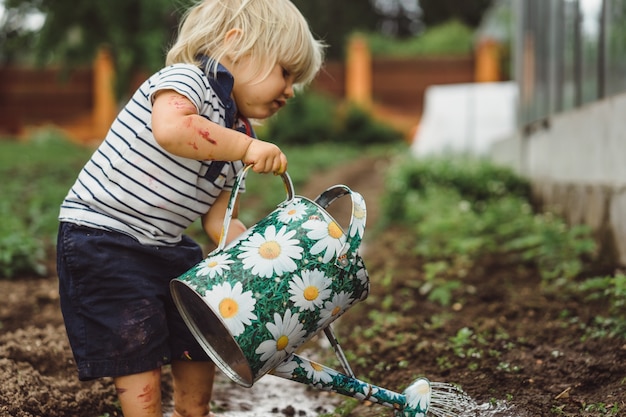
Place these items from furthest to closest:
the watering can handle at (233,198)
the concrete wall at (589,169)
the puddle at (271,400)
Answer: the concrete wall at (589,169), the puddle at (271,400), the watering can handle at (233,198)

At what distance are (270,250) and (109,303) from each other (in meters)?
0.49

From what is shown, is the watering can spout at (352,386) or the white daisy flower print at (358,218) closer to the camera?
the white daisy flower print at (358,218)

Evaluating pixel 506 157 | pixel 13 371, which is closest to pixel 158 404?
pixel 13 371

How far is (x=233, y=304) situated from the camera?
5.61 ft

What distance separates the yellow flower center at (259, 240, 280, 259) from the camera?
177 centimetres

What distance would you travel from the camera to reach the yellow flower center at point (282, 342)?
1746 mm

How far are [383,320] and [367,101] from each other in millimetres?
16392

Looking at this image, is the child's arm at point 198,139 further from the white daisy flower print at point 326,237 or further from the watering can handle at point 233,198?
the white daisy flower print at point 326,237

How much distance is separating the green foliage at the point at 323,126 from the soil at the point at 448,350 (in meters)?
13.4

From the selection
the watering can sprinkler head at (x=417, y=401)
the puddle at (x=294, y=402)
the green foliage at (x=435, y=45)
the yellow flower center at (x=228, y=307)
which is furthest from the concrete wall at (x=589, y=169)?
the green foliage at (x=435, y=45)

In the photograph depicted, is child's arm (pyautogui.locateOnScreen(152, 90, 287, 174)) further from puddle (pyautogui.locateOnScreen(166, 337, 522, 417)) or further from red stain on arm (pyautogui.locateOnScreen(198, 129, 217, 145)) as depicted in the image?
puddle (pyautogui.locateOnScreen(166, 337, 522, 417))

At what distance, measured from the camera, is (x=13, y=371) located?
2.24 metres

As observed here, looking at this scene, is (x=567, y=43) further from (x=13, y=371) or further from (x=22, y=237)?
(x=13, y=371)

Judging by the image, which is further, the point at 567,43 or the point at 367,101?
the point at 367,101
